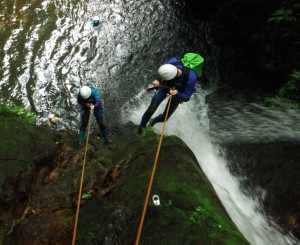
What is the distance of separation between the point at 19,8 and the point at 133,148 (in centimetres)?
1196

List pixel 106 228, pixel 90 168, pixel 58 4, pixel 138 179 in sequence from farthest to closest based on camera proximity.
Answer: pixel 58 4 < pixel 90 168 < pixel 138 179 < pixel 106 228

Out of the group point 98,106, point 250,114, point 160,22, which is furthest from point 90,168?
point 160,22

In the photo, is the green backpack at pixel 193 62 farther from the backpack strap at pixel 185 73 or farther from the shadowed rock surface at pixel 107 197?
the shadowed rock surface at pixel 107 197

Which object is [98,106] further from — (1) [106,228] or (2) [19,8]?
(2) [19,8]

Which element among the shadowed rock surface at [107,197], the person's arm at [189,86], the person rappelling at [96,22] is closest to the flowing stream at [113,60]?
the person rappelling at [96,22]

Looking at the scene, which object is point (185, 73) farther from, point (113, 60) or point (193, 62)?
point (113, 60)

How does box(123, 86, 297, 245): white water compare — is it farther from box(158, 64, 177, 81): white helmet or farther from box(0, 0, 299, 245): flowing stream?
box(158, 64, 177, 81): white helmet

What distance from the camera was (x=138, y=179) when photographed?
460 centimetres

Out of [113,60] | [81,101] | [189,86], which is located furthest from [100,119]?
[113,60]

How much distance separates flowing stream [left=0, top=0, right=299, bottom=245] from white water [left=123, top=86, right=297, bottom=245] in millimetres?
38

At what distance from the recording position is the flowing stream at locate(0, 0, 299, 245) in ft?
30.1

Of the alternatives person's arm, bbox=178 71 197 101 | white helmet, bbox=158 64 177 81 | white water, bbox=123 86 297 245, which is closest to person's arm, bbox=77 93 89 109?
white water, bbox=123 86 297 245

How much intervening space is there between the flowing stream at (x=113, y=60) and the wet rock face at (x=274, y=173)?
1.28ft

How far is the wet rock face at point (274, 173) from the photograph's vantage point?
21.3 ft
